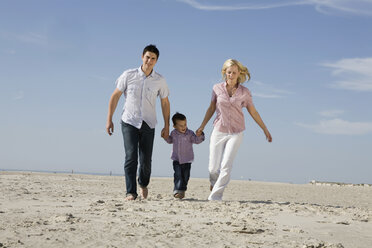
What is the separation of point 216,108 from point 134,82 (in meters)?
1.53

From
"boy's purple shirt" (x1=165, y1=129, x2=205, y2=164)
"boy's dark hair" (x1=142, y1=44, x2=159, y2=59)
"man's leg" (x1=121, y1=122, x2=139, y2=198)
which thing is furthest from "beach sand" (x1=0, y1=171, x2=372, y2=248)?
"boy's dark hair" (x1=142, y1=44, x2=159, y2=59)

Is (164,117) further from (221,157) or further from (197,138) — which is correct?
(221,157)

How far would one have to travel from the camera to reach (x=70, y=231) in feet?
13.6

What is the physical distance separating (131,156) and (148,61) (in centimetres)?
158

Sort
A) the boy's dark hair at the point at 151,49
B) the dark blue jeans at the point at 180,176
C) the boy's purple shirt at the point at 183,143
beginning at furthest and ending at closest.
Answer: the boy's purple shirt at the point at 183,143
the dark blue jeans at the point at 180,176
the boy's dark hair at the point at 151,49

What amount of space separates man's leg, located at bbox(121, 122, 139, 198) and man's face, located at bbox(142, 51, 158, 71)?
1.00m

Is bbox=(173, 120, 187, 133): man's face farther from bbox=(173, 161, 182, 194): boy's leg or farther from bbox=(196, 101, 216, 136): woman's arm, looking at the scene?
bbox=(173, 161, 182, 194): boy's leg

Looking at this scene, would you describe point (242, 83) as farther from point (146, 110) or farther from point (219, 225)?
point (219, 225)

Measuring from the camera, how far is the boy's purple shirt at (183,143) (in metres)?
7.99

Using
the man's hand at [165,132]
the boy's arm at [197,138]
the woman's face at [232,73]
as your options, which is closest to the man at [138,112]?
the man's hand at [165,132]

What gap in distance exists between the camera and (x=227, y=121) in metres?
7.33

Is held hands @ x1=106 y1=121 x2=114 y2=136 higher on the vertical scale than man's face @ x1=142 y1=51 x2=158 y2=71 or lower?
lower

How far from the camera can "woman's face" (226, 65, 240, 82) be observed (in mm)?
7242

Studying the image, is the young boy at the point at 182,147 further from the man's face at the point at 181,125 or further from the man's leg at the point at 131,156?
the man's leg at the point at 131,156
